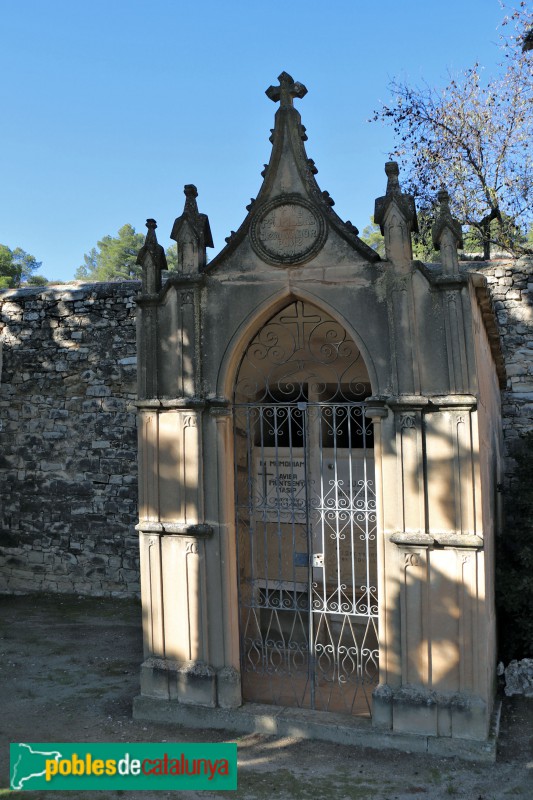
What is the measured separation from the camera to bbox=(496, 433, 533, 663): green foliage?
6168mm

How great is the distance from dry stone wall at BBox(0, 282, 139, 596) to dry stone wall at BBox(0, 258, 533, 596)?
15 millimetres

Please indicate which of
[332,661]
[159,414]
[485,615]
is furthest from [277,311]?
[332,661]

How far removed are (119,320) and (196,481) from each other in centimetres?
538

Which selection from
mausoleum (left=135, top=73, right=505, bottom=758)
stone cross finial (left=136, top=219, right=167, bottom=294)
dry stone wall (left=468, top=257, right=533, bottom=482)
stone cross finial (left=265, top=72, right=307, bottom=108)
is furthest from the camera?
dry stone wall (left=468, top=257, right=533, bottom=482)

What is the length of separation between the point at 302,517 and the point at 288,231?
276 centimetres

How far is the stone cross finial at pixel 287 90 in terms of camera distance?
5328 millimetres

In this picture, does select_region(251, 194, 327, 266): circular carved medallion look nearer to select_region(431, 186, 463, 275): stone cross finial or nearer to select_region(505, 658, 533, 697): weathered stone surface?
select_region(431, 186, 463, 275): stone cross finial

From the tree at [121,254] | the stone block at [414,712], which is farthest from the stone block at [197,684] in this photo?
the tree at [121,254]

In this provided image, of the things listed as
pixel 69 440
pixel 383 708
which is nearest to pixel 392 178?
pixel 383 708

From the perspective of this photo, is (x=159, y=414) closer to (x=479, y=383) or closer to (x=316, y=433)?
(x=316, y=433)

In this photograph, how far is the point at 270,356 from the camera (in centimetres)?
627

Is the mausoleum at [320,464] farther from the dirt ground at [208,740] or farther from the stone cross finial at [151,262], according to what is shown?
→ the dirt ground at [208,740]

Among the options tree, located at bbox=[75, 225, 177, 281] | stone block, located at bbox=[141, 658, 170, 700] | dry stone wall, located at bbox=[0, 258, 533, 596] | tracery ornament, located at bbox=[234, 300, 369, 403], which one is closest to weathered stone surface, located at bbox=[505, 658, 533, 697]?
tracery ornament, located at bbox=[234, 300, 369, 403]

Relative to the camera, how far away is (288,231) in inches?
208
